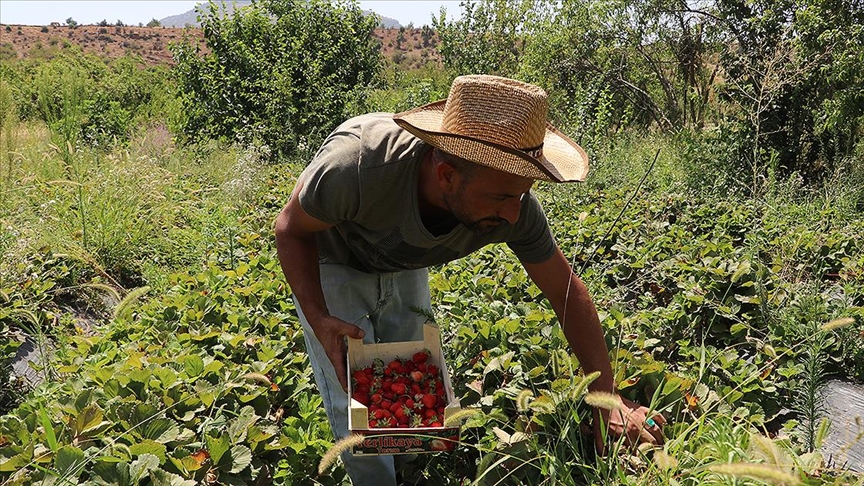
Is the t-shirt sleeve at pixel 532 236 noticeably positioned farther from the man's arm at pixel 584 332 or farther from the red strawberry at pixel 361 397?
the red strawberry at pixel 361 397

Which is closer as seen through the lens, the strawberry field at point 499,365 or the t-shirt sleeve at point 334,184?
the strawberry field at point 499,365

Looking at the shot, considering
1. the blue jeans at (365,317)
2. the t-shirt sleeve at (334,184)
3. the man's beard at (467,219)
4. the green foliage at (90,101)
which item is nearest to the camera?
the man's beard at (467,219)

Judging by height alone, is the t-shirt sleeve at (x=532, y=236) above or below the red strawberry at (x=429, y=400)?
above

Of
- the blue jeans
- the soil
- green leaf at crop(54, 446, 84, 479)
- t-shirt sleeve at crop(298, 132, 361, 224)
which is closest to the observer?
green leaf at crop(54, 446, 84, 479)

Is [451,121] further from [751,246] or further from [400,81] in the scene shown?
[400,81]

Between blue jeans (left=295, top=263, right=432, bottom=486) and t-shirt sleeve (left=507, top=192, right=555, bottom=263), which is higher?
t-shirt sleeve (left=507, top=192, right=555, bottom=263)

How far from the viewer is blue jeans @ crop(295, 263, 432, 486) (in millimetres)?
2777

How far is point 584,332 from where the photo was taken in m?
2.56

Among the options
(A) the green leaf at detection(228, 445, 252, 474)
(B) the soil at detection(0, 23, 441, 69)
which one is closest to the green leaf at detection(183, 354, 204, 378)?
(A) the green leaf at detection(228, 445, 252, 474)

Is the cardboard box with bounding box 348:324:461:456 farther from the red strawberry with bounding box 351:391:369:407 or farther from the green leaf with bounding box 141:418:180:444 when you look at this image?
the green leaf with bounding box 141:418:180:444

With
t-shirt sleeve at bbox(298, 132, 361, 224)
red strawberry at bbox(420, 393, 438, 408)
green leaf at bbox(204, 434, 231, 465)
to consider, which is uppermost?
t-shirt sleeve at bbox(298, 132, 361, 224)

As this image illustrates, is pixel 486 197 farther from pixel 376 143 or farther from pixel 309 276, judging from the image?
pixel 309 276

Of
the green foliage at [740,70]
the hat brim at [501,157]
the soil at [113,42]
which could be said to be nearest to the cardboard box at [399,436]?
the hat brim at [501,157]

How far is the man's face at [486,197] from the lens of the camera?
2.25 meters
